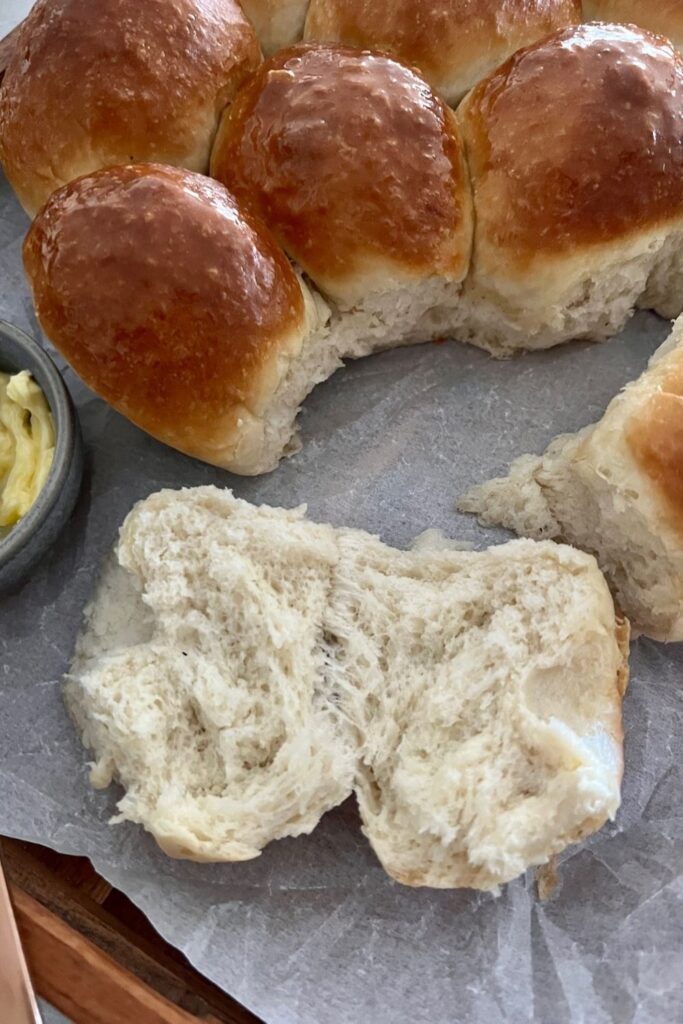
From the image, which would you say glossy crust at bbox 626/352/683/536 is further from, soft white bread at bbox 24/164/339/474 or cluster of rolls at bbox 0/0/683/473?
soft white bread at bbox 24/164/339/474

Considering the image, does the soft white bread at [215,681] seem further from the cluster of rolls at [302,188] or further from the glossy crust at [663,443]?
the glossy crust at [663,443]

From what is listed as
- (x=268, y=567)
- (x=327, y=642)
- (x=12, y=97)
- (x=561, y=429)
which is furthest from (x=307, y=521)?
(x=12, y=97)

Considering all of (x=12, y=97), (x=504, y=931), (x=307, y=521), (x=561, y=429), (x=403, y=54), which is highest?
(x=403, y=54)

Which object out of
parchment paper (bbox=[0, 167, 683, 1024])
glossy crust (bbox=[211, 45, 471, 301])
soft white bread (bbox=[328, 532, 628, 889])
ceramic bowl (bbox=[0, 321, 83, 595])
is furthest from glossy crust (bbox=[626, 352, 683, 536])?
ceramic bowl (bbox=[0, 321, 83, 595])

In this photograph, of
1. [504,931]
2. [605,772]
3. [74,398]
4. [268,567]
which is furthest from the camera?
[74,398]

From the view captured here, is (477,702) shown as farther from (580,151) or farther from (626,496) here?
(580,151)

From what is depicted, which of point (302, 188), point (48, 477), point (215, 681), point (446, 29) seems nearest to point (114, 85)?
point (302, 188)

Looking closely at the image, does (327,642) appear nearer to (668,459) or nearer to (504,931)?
(504,931)
